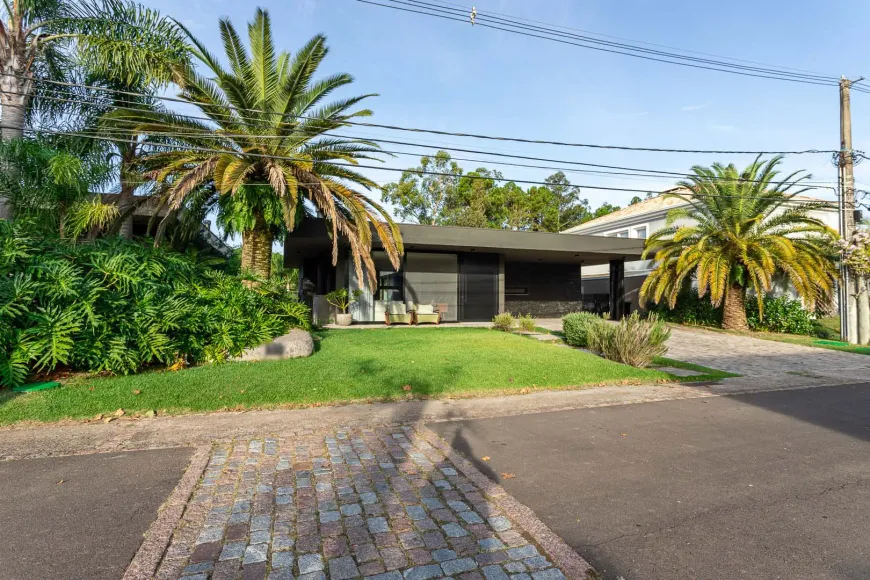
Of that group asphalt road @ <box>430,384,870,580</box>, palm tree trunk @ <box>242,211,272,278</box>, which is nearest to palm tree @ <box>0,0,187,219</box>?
palm tree trunk @ <box>242,211,272,278</box>

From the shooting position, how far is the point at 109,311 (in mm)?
6598

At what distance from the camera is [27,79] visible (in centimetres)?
953

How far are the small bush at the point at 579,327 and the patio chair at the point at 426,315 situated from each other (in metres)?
6.10

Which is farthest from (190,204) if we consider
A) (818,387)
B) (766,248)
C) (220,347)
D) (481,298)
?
(766,248)

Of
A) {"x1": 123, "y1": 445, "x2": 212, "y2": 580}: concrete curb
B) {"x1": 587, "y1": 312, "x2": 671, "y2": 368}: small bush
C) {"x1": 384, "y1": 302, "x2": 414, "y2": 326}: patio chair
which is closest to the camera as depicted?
{"x1": 123, "y1": 445, "x2": 212, "y2": 580}: concrete curb

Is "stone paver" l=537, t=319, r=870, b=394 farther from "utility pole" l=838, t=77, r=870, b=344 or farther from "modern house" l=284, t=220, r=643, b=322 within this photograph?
"modern house" l=284, t=220, r=643, b=322

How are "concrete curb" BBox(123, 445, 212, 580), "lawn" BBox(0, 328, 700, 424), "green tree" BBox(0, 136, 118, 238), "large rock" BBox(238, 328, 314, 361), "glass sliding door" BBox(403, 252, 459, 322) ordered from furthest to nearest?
1. "glass sliding door" BBox(403, 252, 459, 322)
2. "green tree" BBox(0, 136, 118, 238)
3. "large rock" BBox(238, 328, 314, 361)
4. "lawn" BBox(0, 328, 700, 424)
5. "concrete curb" BBox(123, 445, 212, 580)

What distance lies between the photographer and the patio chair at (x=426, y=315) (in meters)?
16.9

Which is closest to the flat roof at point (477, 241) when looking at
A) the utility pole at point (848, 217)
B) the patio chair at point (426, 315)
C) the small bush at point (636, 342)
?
the patio chair at point (426, 315)

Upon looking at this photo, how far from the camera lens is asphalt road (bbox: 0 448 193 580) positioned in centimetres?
245

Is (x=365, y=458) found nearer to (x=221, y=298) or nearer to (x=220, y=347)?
(x=220, y=347)

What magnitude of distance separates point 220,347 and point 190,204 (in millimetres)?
5521

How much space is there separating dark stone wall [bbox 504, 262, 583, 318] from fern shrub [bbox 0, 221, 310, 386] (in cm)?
1572

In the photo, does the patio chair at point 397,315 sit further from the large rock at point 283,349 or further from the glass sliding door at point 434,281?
the large rock at point 283,349
